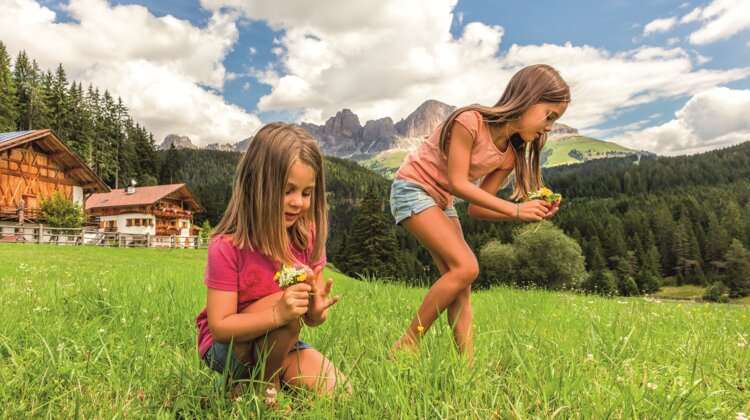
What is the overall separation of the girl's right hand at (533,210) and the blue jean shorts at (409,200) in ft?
2.19

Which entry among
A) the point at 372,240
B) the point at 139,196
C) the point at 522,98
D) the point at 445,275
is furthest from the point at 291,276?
the point at 139,196

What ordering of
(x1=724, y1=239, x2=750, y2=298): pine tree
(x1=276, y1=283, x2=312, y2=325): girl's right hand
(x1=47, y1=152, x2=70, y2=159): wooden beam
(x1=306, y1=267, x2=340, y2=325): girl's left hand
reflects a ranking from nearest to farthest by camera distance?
1. (x1=276, y1=283, x2=312, y2=325): girl's right hand
2. (x1=306, y1=267, x2=340, y2=325): girl's left hand
3. (x1=47, y1=152, x2=70, y2=159): wooden beam
4. (x1=724, y1=239, x2=750, y2=298): pine tree

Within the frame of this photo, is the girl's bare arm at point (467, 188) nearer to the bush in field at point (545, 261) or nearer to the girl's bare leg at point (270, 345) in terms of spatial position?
the girl's bare leg at point (270, 345)

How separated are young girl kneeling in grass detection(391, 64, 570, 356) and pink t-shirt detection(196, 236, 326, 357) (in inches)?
41.8

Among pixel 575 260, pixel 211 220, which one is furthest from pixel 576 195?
pixel 211 220

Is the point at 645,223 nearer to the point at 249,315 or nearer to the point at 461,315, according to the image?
the point at 461,315

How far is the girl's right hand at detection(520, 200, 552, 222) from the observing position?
2.74 meters

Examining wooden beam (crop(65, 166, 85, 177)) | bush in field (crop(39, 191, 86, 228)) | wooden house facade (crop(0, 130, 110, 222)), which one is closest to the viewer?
wooden house facade (crop(0, 130, 110, 222))

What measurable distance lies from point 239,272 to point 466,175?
1621 mm

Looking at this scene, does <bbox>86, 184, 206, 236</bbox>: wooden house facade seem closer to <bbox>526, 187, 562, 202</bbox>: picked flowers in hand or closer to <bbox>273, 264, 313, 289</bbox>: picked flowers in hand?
<bbox>526, 187, 562, 202</bbox>: picked flowers in hand

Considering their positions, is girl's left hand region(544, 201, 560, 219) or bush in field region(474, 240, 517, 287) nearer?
girl's left hand region(544, 201, 560, 219)

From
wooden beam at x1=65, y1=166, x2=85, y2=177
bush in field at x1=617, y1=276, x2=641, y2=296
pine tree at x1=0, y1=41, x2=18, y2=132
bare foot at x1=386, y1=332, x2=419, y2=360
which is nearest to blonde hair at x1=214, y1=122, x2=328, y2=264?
bare foot at x1=386, y1=332, x2=419, y2=360

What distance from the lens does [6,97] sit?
5731 centimetres

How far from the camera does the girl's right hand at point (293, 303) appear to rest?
187 centimetres
